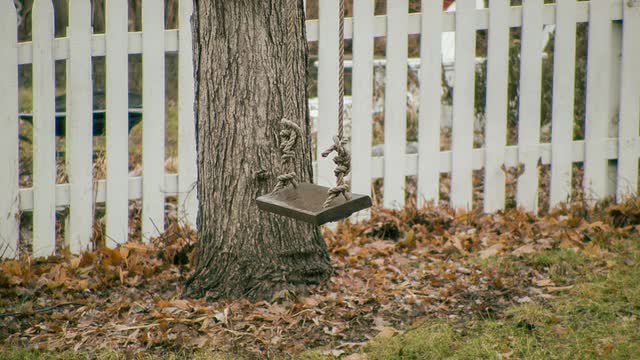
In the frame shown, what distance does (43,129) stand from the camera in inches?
177

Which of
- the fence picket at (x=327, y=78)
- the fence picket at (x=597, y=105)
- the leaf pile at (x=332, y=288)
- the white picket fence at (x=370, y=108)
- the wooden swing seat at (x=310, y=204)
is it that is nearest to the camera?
the wooden swing seat at (x=310, y=204)

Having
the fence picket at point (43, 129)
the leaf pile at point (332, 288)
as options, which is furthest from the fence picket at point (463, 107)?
the fence picket at point (43, 129)

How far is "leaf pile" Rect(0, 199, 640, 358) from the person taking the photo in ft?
10.8

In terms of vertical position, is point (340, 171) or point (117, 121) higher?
point (117, 121)

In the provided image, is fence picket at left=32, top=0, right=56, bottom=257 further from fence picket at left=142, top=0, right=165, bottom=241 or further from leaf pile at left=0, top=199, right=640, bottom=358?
fence picket at left=142, top=0, right=165, bottom=241

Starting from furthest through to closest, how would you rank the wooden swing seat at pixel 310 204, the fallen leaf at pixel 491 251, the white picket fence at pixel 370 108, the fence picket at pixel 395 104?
the fence picket at pixel 395 104, the white picket fence at pixel 370 108, the fallen leaf at pixel 491 251, the wooden swing seat at pixel 310 204

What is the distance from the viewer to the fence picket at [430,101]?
4949 millimetres

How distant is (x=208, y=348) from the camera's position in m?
3.18

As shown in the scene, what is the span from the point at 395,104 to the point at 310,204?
2173 mm

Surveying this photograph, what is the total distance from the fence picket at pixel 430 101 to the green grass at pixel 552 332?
1509mm

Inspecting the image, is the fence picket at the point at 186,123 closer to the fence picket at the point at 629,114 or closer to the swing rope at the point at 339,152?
the swing rope at the point at 339,152

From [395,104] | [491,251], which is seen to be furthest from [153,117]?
[491,251]

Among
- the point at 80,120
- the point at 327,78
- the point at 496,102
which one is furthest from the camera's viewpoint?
the point at 496,102

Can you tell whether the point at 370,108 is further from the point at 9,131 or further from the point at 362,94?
the point at 9,131
